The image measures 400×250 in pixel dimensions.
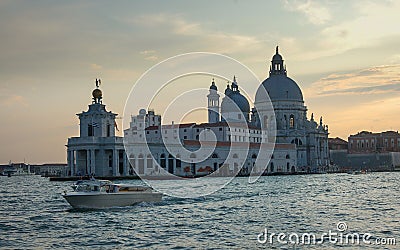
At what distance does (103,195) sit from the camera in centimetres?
3061

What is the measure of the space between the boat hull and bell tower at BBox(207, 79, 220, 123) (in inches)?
3367

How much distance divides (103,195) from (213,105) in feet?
299

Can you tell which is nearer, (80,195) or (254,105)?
(80,195)

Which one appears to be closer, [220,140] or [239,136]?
[220,140]

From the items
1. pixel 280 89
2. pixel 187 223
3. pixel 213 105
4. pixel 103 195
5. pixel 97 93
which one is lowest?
pixel 187 223

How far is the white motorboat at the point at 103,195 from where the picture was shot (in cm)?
3033

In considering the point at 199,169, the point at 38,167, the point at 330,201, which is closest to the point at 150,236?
the point at 330,201

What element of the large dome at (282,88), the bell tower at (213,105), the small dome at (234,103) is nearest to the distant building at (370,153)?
the large dome at (282,88)

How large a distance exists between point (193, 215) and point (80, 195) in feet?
18.7

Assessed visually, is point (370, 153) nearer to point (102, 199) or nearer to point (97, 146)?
point (97, 146)

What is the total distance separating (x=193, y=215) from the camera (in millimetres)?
27812

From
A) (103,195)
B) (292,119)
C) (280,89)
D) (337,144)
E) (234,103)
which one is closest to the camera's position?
(103,195)

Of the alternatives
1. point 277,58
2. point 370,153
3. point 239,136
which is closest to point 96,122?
point 239,136

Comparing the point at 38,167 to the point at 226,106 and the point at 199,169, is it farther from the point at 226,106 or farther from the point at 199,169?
the point at 199,169
